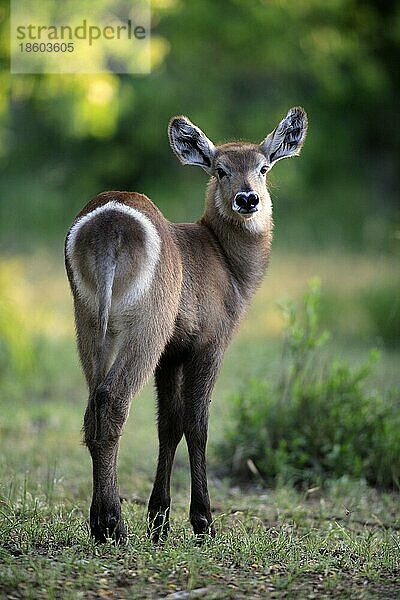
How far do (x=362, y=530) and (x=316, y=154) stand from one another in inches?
562

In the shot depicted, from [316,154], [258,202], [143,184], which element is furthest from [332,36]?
[258,202]

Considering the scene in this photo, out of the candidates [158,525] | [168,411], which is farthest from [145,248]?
[158,525]

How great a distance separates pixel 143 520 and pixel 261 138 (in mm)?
13378

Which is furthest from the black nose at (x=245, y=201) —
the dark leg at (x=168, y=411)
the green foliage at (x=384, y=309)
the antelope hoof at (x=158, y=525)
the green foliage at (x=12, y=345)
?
the green foliage at (x=384, y=309)

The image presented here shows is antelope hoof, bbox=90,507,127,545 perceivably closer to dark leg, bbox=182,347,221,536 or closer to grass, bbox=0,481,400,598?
grass, bbox=0,481,400,598

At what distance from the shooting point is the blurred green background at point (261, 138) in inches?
532

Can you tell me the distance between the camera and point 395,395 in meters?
7.00

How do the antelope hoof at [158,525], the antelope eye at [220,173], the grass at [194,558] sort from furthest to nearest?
the antelope eye at [220,173]
the antelope hoof at [158,525]
the grass at [194,558]

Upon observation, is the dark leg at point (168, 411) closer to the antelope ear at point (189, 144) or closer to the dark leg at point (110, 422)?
the dark leg at point (110, 422)

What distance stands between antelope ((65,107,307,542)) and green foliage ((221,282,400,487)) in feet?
4.04

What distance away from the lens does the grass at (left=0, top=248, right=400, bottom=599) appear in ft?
13.2

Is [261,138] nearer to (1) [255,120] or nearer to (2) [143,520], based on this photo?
(1) [255,120]

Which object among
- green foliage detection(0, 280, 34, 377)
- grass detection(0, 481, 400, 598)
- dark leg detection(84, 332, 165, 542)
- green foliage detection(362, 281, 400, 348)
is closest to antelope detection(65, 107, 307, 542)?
dark leg detection(84, 332, 165, 542)

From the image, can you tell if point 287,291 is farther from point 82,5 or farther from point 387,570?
point 387,570
